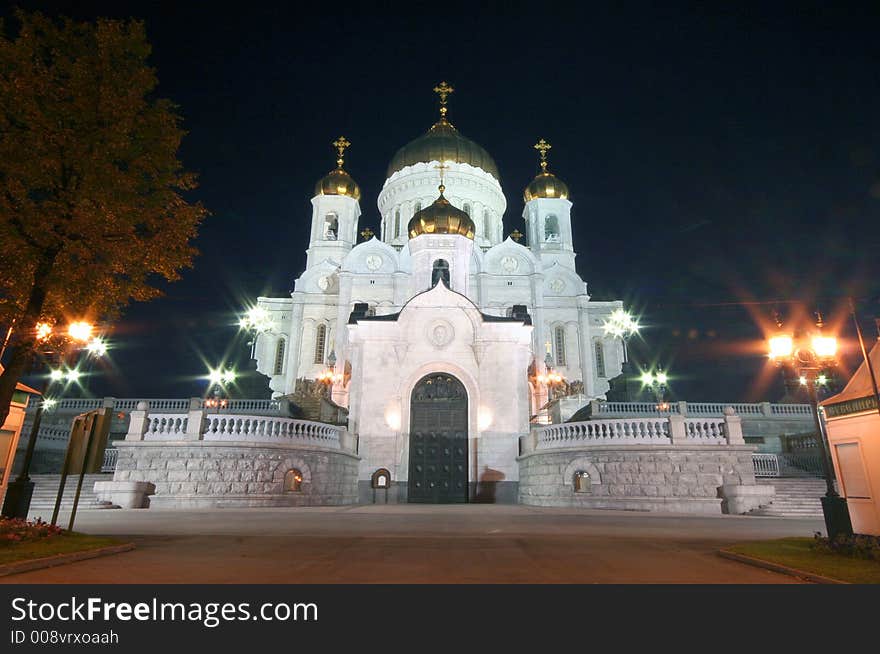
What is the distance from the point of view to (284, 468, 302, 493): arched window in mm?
18047

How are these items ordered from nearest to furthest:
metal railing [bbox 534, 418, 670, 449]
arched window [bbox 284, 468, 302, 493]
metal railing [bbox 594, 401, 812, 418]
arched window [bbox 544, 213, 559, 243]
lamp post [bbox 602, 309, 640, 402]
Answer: metal railing [bbox 534, 418, 670, 449], arched window [bbox 284, 468, 302, 493], metal railing [bbox 594, 401, 812, 418], lamp post [bbox 602, 309, 640, 402], arched window [bbox 544, 213, 559, 243]

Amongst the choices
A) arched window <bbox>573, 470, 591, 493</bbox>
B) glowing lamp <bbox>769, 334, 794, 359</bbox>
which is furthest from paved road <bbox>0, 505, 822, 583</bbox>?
arched window <bbox>573, 470, 591, 493</bbox>

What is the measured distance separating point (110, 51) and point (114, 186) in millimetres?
2839

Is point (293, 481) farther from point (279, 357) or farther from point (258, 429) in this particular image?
point (279, 357)

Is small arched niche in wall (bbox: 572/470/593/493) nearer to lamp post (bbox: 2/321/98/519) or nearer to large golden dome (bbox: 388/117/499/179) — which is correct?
lamp post (bbox: 2/321/98/519)

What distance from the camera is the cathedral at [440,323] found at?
2322cm

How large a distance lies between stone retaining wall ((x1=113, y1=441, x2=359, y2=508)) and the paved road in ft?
18.8

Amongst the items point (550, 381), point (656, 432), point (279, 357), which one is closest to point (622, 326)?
point (550, 381)

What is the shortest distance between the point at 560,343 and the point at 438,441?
24185mm

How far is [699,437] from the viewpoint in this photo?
683 inches

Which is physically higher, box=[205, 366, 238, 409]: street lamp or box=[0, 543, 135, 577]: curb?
box=[205, 366, 238, 409]: street lamp

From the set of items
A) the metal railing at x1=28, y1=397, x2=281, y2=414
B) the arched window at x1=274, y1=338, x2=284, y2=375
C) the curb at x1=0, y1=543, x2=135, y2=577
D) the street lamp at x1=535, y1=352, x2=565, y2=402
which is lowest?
the curb at x1=0, y1=543, x2=135, y2=577

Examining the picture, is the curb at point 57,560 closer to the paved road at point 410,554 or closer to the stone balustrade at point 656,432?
the paved road at point 410,554
